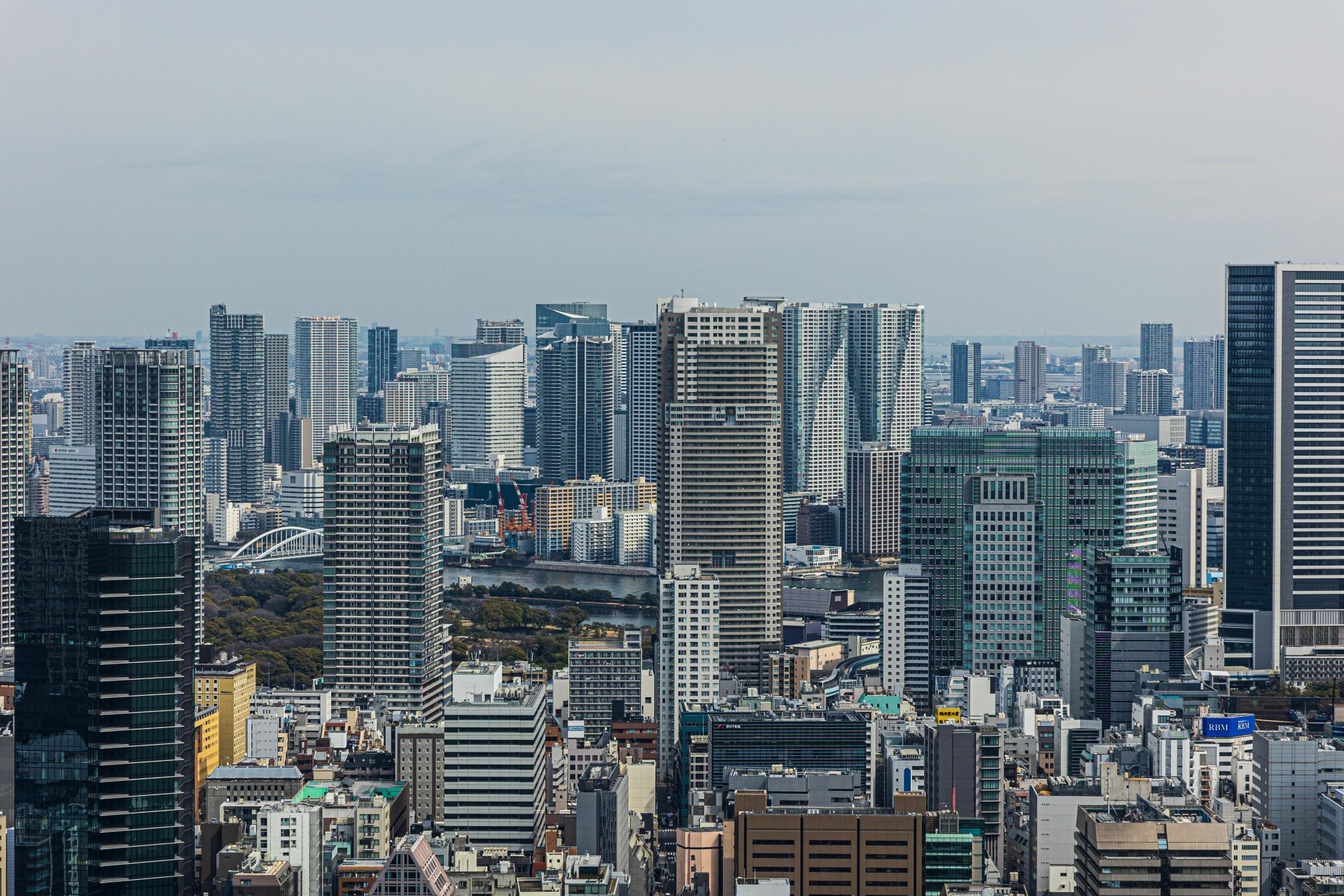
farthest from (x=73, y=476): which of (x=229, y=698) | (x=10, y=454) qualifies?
(x=229, y=698)

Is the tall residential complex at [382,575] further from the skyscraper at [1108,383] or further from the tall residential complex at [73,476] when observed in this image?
the skyscraper at [1108,383]

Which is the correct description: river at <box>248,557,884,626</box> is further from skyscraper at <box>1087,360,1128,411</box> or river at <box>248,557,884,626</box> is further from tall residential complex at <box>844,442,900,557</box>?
skyscraper at <box>1087,360,1128,411</box>

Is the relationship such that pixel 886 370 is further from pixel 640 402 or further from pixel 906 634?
pixel 906 634

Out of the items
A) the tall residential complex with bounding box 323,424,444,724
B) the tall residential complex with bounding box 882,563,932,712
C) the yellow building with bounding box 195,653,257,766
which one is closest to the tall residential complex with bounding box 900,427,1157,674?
the tall residential complex with bounding box 882,563,932,712

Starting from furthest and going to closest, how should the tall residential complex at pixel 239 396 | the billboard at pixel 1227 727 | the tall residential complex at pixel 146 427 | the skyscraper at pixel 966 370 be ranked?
the skyscraper at pixel 966 370 → the tall residential complex at pixel 239 396 → the tall residential complex at pixel 146 427 → the billboard at pixel 1227 727

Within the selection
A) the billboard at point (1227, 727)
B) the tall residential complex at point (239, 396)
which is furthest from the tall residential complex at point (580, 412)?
the billboard at point (1227, 727)

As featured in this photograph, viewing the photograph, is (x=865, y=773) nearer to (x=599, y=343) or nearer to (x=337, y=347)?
(x=599, y=343)
